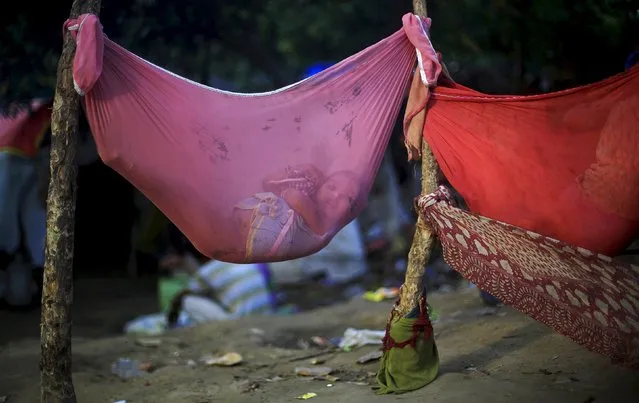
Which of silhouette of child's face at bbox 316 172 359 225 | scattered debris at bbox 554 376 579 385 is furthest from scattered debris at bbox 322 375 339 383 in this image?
scattered debris at bbox 554 376 579 385

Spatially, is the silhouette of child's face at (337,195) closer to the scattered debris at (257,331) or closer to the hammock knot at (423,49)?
the hammock knot at (423,49)

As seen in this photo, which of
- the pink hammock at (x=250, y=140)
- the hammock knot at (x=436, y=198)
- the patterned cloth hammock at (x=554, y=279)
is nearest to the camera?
the patterned cloth hammock at (x=554, y=279)

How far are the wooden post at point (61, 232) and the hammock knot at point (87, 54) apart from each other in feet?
0.32

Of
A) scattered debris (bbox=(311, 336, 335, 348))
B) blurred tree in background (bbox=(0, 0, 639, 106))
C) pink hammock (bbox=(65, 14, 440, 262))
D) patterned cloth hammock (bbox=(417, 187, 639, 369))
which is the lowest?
scattered debris (bbox=(311, 336, 335, 348))

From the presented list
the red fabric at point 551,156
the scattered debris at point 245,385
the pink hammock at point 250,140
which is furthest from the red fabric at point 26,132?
the red fabric at point 551,156

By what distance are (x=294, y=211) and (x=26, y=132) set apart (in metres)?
4.12

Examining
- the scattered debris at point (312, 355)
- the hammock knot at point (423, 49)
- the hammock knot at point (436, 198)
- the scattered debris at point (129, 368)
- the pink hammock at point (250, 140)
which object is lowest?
the scattered debris at point (312, 355)

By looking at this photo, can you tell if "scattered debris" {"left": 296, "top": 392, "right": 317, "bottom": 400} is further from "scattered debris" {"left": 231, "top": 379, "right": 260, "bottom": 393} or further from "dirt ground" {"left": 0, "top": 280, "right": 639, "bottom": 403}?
"scattered debris" {"left": 231, "top": 379, "right": 260, "bottom": 393}

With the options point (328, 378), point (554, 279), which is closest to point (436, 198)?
point (554, 279)

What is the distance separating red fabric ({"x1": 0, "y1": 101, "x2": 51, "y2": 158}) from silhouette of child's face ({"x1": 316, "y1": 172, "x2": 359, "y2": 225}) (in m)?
3.88

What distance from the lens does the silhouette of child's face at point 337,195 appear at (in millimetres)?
3799

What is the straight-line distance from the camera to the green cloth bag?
390cm

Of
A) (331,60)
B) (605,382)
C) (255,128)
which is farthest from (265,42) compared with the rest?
(605,382)

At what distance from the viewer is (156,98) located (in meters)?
3.61
